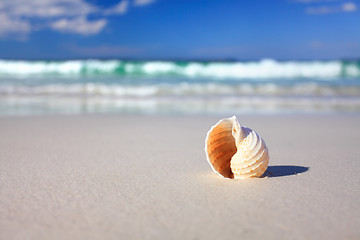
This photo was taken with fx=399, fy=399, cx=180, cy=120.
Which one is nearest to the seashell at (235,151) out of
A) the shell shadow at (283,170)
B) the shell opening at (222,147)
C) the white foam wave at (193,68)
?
the shell opening at (222,147)

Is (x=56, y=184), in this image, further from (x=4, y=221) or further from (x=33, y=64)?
(x=33, y=64)

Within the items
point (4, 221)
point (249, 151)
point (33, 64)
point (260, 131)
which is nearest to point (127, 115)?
point (260, 131)

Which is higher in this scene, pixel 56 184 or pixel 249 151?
pixel 249 151

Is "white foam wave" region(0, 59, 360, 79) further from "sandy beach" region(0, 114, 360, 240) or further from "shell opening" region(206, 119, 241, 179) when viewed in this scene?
"shell opening" region(206, 119, 241, 179)

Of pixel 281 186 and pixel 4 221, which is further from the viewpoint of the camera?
pixel 281 186

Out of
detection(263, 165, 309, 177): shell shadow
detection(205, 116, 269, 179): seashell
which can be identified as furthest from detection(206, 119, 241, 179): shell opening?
detection(263, 165, 309, 177): shell shadow

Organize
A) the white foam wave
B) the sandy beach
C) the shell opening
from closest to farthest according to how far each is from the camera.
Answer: the sandy beach, the shell opening, the white foam wave

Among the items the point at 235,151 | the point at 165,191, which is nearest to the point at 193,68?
the point at 235,151
